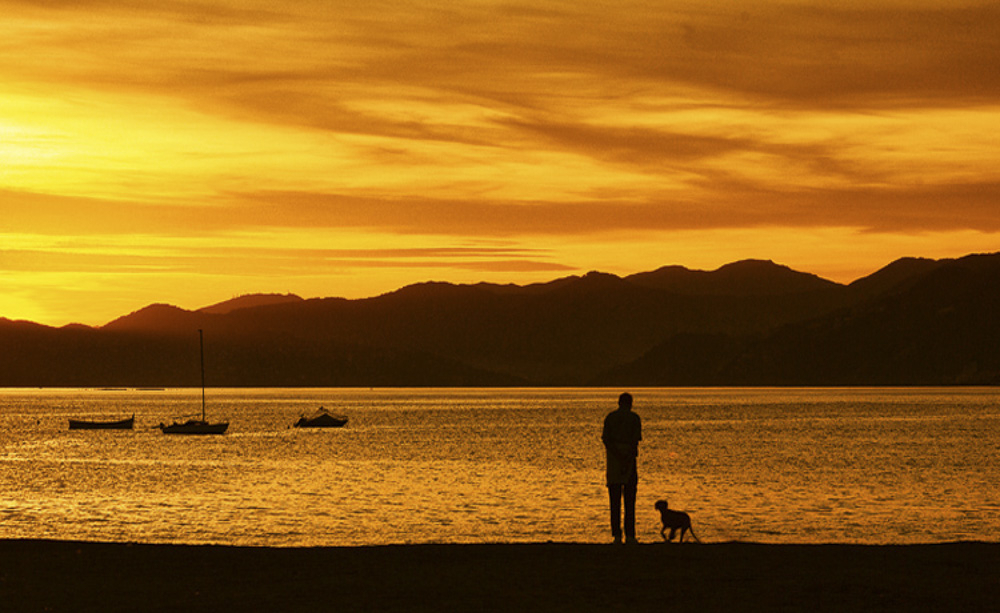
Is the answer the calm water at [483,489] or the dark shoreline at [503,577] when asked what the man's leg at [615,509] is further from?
the calm water at [483,489]

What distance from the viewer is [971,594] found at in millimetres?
16609

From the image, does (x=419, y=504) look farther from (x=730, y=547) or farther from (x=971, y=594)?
(x=971, y=594)

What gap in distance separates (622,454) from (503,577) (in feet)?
17.0

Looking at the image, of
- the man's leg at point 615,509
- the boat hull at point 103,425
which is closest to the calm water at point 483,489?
the man's leg at point 615,509

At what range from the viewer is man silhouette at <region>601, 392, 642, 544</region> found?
74.4 ft

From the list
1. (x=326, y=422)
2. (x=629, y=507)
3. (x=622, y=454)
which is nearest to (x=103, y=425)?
(x=326, y=422)

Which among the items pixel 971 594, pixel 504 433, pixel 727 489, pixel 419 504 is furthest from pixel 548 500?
pixel 504 433

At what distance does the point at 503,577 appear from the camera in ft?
60.5

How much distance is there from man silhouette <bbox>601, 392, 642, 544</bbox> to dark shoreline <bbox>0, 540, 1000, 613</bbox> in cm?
141

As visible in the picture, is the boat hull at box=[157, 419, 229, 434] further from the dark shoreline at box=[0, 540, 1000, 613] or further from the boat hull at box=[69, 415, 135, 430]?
the dark shoreline at box=[0, 540, 1000, 613]

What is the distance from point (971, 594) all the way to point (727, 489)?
1828 inches

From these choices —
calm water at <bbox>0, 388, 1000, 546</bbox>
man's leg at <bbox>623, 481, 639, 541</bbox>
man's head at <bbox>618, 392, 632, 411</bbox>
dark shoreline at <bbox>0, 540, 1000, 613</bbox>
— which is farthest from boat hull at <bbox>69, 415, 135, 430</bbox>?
man's head at <bbox>618, 392, 632, 411</bbox>

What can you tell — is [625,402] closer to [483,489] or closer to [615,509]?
[615,509]

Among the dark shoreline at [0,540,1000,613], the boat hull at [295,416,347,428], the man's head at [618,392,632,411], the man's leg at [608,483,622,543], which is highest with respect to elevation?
the man's head at [618,392,632,411]
